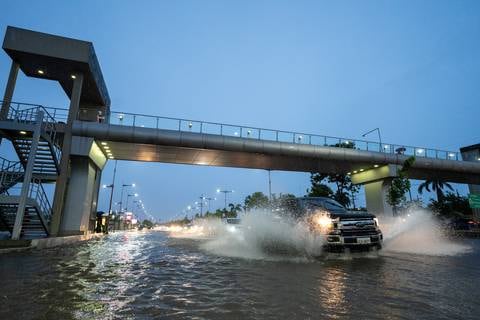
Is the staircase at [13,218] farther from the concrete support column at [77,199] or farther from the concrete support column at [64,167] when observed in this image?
the concrete support column at [77,199]

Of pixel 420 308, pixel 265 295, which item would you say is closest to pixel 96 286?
pixel 265 295

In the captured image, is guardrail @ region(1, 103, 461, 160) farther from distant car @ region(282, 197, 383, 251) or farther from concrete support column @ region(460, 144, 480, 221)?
concrete support column @ region(460, 144, 480, 221)

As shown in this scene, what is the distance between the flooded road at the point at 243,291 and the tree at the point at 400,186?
22246 millimetres

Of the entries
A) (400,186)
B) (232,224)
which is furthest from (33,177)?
(400,186)

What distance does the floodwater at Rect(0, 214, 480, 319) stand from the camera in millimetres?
3932

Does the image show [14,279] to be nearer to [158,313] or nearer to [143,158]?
[158,313]

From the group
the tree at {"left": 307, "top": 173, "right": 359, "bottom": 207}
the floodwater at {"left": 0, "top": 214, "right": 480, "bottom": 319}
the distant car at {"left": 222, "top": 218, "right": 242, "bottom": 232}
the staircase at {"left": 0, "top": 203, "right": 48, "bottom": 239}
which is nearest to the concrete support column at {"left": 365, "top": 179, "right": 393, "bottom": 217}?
the tree at {"left": 307, "top": 173, "right": 359, "bottom": 207}

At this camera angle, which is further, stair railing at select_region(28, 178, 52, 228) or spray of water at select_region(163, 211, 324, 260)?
stair railing at select_region(28, 178, 52, 228)

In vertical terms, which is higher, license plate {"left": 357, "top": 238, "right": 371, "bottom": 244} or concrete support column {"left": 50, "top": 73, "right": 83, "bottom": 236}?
concrete support column {"left": 50, "top": 73, "right": 83, "bottom": 236}

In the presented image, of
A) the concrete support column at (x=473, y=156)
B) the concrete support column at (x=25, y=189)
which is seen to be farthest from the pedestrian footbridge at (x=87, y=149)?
the concrete support column at (x=473, y=156)

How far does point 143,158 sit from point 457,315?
30.0 meters

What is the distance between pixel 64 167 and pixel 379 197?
29176 mm

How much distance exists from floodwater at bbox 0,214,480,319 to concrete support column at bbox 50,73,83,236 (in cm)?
1357

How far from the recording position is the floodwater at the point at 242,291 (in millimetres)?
3932
